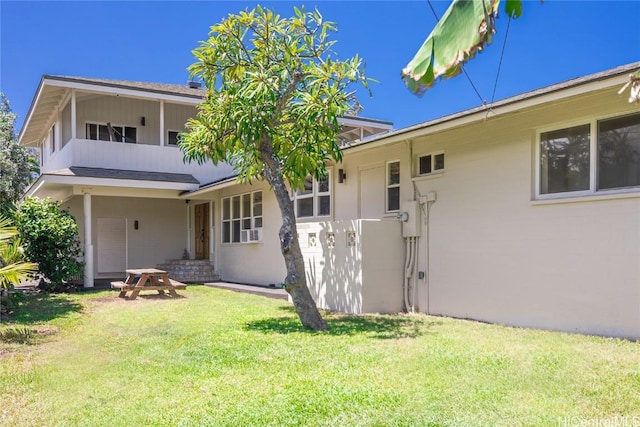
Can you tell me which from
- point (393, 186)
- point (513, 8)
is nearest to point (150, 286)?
point (393, 186)

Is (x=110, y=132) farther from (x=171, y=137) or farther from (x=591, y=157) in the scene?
(x=591, y=157)

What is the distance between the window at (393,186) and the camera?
10.7 m

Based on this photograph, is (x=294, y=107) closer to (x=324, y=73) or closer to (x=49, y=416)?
(x=324, y=73)

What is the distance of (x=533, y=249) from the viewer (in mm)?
7957

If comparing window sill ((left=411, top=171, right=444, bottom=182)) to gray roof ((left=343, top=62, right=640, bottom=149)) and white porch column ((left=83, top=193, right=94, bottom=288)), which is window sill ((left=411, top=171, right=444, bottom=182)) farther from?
white porch column ((left=83, top=193, right=94, bottom=288))

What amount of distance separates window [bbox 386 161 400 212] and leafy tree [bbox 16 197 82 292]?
337 inches

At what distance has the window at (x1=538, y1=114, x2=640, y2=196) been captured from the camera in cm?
686

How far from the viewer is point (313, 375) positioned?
5395 mm

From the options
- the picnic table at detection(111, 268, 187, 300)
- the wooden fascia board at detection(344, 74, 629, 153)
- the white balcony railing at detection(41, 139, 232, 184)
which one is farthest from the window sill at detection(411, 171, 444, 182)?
the white balcony railing at detection(41, 139, 232, 184)

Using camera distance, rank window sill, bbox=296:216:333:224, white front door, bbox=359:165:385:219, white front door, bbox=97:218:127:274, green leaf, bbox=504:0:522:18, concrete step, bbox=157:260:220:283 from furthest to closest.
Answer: white front door, bbox=97:218:127:274 < concrete step, bbox=157:260:220:283 < window sill, bbox=296:216:333:224 < white front door, bbox=359:165:385:219 < green leaf, bbox=504:0:522:18

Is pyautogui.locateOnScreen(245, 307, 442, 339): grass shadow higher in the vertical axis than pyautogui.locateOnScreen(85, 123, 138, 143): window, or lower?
lower

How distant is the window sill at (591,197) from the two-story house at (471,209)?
2 cm

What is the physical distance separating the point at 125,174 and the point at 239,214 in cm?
375

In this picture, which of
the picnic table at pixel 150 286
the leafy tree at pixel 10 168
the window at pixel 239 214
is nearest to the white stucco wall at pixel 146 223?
the window at pixel 239 214
